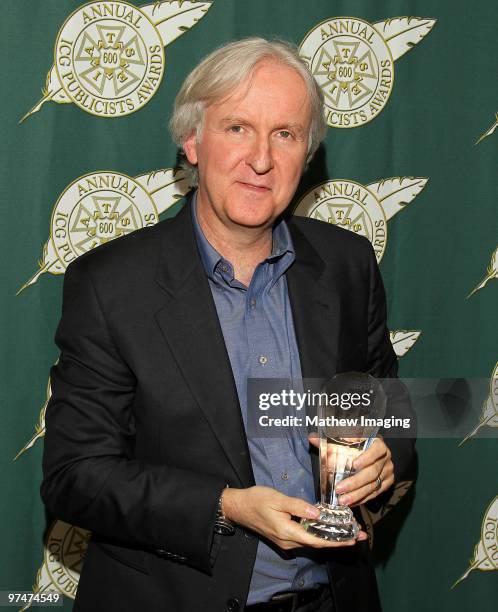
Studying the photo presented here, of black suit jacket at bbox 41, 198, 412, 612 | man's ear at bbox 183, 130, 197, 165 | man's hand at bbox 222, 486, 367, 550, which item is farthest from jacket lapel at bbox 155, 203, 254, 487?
man's ear at bbox 183, 130, 197, 165

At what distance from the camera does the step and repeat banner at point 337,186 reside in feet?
5.70

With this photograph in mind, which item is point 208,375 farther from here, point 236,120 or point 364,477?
point 236,120

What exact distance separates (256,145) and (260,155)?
2cm

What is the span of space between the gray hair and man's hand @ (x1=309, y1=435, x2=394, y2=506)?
0.60 m

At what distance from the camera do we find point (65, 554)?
6.24 ft

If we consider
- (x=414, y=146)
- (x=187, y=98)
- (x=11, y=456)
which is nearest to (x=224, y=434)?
(x=187, y=98)

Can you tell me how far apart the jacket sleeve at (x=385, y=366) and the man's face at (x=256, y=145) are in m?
0.32

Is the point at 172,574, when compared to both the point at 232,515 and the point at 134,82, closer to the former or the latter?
the point at 232,515

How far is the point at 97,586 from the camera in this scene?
1.40 meters

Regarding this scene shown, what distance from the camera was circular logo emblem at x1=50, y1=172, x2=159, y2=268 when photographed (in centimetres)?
178

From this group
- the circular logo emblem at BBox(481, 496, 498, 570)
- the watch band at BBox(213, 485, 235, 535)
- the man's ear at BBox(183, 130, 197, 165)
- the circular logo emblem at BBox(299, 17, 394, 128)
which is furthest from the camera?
the circular logo emblem at BBox(481, 496, 498, 570)

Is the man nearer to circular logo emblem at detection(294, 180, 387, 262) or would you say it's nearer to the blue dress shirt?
the blue dress shirt

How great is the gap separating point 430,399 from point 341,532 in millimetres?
1019

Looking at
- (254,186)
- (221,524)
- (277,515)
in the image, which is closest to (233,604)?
(221,524)
